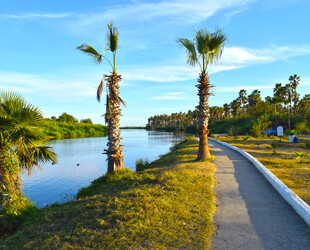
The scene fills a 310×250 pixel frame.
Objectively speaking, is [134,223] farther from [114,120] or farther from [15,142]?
[114,120]

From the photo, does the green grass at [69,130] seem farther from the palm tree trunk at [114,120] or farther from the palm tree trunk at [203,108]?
the palm tree trunk at [203,108]

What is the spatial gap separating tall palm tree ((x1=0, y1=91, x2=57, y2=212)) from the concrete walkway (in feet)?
22.5

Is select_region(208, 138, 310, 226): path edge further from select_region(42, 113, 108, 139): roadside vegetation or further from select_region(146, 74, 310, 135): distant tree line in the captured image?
select_region(42, 113, 108, 139): roadside vegetation

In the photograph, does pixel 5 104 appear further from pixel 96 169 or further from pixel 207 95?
pixel 96 169

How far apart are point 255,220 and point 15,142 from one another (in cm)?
811

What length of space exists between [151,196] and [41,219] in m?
3.41

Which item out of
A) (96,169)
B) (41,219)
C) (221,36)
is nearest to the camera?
(41,219)

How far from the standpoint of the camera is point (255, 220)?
18.5 feet

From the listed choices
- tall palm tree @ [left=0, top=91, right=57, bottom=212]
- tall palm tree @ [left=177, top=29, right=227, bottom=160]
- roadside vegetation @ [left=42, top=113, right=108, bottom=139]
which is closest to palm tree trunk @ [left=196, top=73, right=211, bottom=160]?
tall palm tree @ [left=177, top=29, right=227, bottom=160]

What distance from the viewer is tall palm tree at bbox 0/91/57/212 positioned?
304 inches

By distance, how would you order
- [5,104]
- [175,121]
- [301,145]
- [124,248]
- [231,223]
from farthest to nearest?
[175,121], [301,145], [5,104], [231,223], [124,248]

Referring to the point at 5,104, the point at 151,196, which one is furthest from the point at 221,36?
the point at 5,104

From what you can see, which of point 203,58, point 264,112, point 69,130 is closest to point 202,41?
point 203,58

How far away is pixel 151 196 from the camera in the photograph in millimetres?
7070
